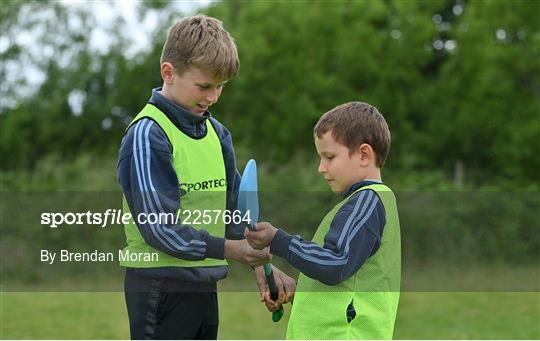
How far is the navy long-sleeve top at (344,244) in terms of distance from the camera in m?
3.05

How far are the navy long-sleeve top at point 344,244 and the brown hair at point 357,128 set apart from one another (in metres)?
0.18

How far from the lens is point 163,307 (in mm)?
3293

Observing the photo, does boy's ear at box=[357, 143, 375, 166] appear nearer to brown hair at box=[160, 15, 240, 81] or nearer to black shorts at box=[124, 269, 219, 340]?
brown hair at box=[160, 15, 240, 81]

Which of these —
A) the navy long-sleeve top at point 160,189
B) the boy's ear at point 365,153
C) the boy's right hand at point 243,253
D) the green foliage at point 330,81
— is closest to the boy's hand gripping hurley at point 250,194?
the boy's right hand at point 243,253

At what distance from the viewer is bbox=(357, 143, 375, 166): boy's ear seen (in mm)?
3207

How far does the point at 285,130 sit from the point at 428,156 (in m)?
3.30

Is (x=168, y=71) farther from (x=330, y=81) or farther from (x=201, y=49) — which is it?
(x=330, y=81)

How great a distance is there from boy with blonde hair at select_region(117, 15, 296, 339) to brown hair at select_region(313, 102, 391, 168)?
40 centimetres

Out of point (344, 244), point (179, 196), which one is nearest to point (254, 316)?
point (179, 196)

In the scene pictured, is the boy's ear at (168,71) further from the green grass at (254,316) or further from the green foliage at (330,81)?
the green foliage at (330,81)

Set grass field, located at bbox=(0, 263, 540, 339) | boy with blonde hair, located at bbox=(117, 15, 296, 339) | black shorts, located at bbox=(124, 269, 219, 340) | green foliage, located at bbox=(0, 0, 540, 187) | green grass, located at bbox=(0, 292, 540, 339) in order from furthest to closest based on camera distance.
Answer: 1. green foliage, located at bbox=(0, 0, 540, 187)
2. grass field, located at bbox=(0, 263, 540, 339)
3. green grass, located at bbox=(0, 292, 540, 339)
4. black shorts, located at bbox=(124, 269, 219, 340)
5. boy with blonde hair, located at bbox=(117, 15, 296, 339)

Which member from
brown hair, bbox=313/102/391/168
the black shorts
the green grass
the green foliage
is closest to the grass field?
the green grass

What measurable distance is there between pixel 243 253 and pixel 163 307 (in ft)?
1.10

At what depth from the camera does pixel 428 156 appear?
815 inches
